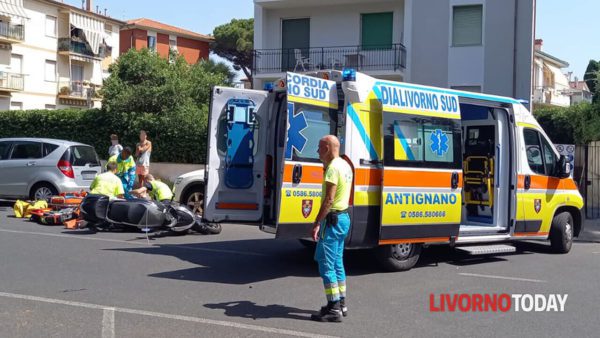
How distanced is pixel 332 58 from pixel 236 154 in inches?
631

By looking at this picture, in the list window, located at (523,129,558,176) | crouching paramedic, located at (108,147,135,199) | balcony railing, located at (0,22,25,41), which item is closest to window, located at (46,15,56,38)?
balcony railing, located at (0,22,25,41)

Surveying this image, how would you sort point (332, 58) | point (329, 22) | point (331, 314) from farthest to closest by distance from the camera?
point (329, 22) < point (332, 58) < point (331, 314)

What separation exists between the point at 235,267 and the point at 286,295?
69.5 inches

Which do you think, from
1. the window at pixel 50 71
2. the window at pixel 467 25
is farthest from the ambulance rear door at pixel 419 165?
the window at pixel 50 71

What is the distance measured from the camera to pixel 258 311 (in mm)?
6371

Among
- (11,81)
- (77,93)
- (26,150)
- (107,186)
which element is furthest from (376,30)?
(77,93)

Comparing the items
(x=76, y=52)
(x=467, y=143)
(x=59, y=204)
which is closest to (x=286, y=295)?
(x=467, y=143)

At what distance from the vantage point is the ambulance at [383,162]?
7.90 metres

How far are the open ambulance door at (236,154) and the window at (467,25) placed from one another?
15545mm

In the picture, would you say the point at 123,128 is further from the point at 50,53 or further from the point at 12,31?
the point at 50,53

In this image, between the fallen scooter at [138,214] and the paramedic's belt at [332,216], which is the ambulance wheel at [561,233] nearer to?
the paramedic's belt at [332,216]

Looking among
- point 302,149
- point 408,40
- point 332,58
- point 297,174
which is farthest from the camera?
point 332,58

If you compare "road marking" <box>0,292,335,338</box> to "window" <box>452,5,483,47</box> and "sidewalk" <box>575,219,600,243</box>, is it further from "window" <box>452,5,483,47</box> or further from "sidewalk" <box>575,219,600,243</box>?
"window" <box>452,5,483,47</box>

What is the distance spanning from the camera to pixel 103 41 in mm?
46125
